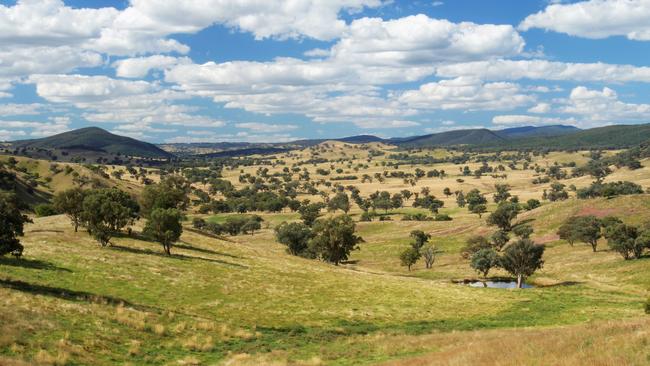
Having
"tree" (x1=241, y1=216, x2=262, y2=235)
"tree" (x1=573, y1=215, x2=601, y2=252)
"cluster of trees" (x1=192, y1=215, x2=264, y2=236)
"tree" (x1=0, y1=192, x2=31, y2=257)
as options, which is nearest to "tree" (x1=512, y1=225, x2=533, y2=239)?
"tree" (x1=573, y1=215, x2=601, y2=252)

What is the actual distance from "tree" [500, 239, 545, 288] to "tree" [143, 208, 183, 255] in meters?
52.4

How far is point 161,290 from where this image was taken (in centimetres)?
5031

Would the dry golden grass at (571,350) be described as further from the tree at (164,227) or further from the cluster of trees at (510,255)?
the cluster of trees at (510,255)

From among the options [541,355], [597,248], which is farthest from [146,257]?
[597,248]

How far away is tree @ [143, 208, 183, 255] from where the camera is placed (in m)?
70.0

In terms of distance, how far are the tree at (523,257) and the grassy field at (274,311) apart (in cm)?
421

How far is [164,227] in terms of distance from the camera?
232 ft

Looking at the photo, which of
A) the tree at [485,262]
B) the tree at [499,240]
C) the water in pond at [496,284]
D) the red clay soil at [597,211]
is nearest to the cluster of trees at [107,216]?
the water in pond at [496,284]

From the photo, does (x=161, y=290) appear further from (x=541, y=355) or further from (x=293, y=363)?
(x=541, y=355)

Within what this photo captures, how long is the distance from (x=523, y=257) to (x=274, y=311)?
48.0 meters

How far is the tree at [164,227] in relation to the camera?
70.0 m

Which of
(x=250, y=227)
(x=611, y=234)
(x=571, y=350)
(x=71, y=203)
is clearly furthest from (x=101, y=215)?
(x=250, y=227)

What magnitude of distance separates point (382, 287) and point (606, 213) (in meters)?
83.5

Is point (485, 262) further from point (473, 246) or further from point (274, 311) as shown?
point (274, 311)
